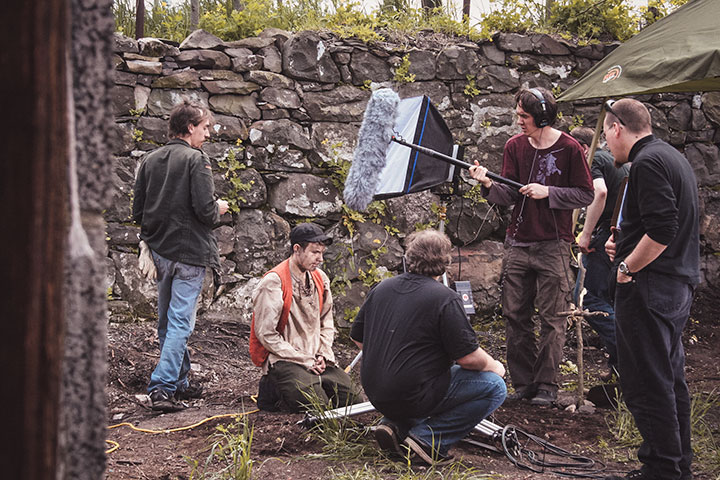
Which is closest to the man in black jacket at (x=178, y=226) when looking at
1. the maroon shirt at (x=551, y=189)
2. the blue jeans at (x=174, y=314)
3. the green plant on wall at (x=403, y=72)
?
the blue jeans at (x=174, y=314)

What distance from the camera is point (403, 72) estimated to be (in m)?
6.55

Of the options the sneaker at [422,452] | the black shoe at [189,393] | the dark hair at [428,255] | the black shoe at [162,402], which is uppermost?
the dark hair at [428,255]

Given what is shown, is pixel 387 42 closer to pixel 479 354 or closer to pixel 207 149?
pixel 207 149

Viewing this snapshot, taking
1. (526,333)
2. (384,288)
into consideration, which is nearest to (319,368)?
(384,288)

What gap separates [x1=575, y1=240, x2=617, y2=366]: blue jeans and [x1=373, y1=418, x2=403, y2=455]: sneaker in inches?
86.1

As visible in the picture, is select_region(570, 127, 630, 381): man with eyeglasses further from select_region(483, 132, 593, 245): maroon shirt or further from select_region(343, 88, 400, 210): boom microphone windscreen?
select_region(343, 88, 400, 210): boom microphone windscreen

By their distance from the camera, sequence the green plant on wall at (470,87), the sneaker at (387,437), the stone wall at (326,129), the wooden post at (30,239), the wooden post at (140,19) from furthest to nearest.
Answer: the green plant on wall at (470,87), the wooden post at (140,19), the stone wall at (326,129), the sneaker at (387,437), the wooden post at (30,239)

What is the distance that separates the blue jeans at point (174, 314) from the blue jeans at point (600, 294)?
2.89 meters

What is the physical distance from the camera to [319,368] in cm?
431

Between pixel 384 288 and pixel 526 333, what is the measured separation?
1.84 meters

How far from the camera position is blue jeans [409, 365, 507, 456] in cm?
335

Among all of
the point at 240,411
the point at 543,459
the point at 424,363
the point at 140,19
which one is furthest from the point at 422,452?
the point at 140,19

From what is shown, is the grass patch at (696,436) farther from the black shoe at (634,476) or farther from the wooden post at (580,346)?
the black shoe at (634,476)

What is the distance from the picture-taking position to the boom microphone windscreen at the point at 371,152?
165 inches
